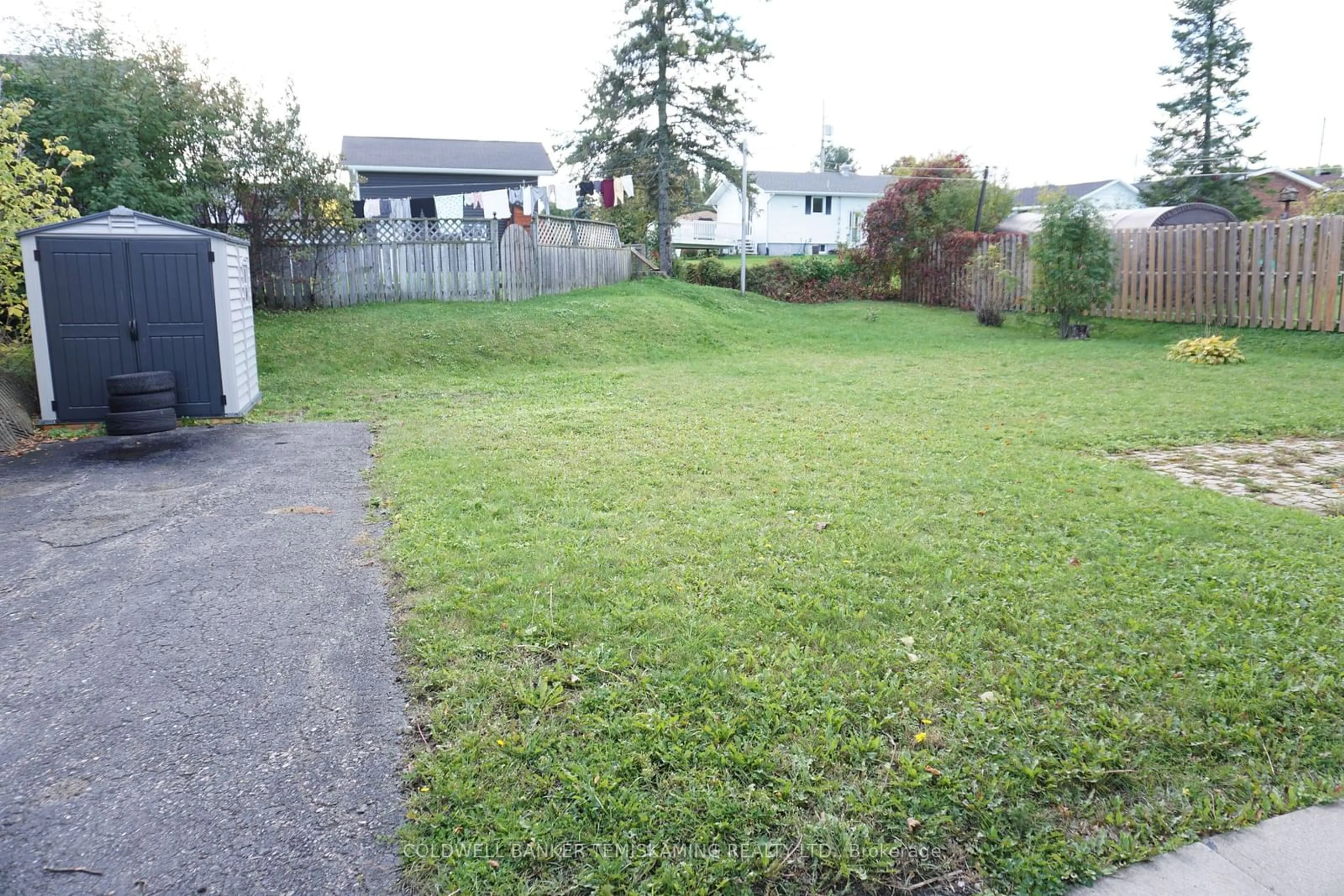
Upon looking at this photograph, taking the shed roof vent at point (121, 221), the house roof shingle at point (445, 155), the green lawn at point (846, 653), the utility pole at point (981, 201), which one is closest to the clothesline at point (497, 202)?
the house roof shingle at point (445, 155)

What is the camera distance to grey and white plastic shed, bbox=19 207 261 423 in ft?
27.7

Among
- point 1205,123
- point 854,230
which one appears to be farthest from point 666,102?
point 1205,123

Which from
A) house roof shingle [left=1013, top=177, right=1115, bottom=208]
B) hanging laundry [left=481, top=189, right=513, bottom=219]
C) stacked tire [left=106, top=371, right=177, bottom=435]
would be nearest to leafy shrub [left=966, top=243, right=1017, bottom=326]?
hanging laundry [left=481, top=189, right=513, bottom=219]

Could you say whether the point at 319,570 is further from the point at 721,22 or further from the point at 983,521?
the point at 721,22

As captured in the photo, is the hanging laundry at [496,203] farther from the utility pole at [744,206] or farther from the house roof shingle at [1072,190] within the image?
the house roof shingle at [1072,190]

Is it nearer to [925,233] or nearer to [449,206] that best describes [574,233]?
[449,206]

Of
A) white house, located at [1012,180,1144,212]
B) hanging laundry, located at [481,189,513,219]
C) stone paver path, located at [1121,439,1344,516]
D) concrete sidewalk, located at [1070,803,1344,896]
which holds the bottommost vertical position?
concrete sidewalk, located at [1070,803,1344,896]

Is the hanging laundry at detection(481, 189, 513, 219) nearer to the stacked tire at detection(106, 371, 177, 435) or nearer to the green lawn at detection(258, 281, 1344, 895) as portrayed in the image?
the stacked tire at detection(106, 371, 177, 435)

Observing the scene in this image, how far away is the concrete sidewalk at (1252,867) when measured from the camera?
2188 millimetres

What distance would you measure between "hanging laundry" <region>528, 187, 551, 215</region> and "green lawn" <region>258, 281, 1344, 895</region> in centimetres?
1321

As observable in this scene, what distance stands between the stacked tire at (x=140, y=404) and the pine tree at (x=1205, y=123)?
33.8m

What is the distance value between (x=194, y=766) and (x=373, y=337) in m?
11.4

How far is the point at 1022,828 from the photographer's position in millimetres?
2424

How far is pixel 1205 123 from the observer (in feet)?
107
